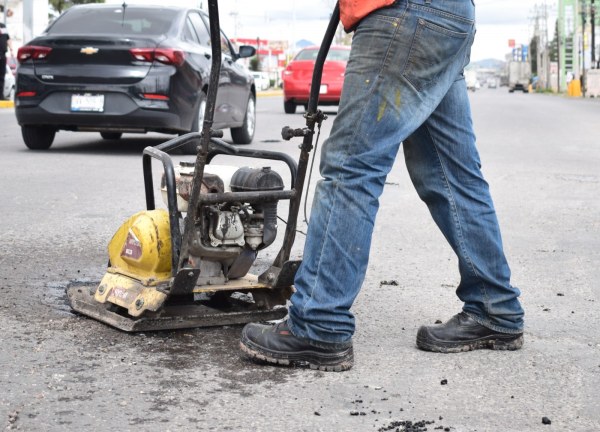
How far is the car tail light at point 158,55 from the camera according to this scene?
1159 cm

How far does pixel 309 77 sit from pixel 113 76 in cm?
1392

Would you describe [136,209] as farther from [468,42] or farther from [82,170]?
[468,42]

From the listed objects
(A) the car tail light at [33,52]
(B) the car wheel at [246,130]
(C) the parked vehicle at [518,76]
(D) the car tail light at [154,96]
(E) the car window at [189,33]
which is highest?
(E) the car window at [189,33]

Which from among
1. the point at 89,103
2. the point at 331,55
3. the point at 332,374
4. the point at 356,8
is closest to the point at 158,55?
the point at 89,103

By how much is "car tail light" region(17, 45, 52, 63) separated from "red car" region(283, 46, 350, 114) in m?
12.3

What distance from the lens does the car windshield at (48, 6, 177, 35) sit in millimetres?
12148

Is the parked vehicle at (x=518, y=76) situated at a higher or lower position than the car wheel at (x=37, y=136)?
lower

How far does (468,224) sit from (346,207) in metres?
0.58

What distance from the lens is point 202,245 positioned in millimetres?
4074

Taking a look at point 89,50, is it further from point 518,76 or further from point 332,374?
point 518,76

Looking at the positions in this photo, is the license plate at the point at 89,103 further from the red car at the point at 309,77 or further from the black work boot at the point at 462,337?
the red car at the point at 309,77

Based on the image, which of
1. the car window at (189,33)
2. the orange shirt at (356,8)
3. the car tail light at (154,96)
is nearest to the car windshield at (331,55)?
the car window at (189,33)

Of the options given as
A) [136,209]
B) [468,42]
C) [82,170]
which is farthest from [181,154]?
[468,42]

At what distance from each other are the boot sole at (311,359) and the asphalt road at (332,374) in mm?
39
